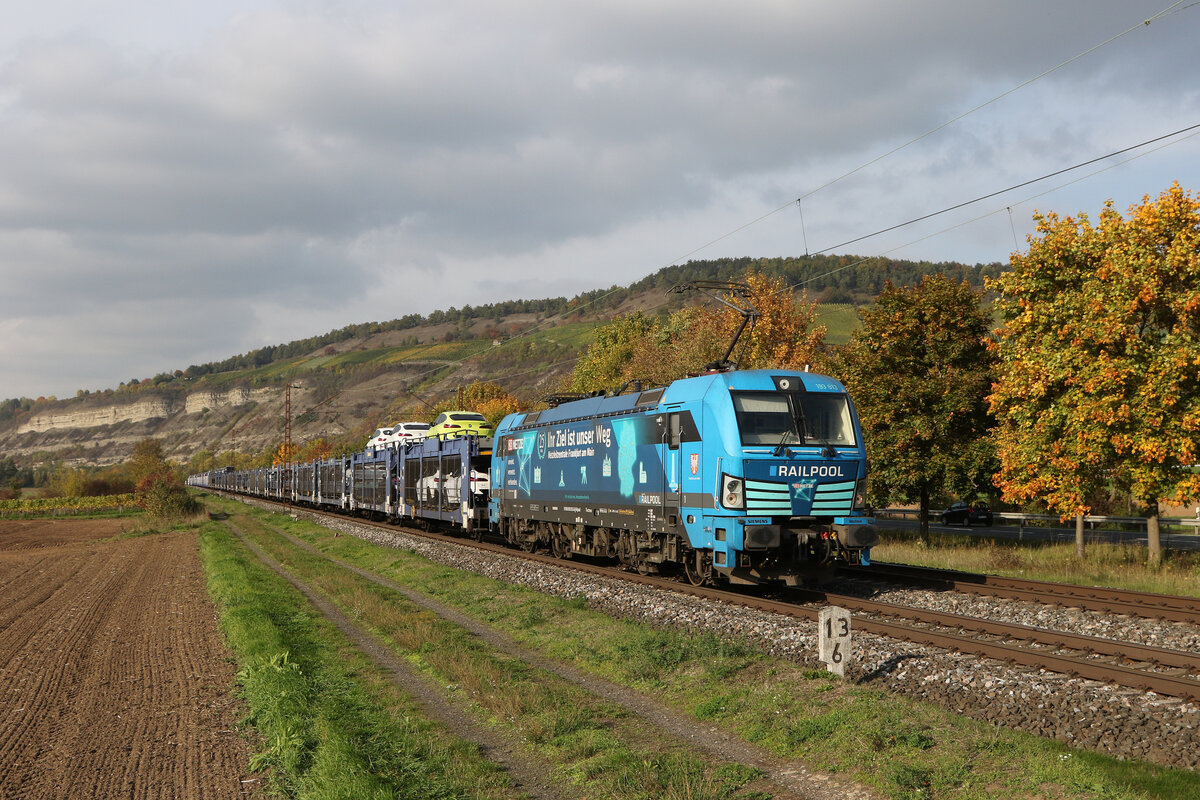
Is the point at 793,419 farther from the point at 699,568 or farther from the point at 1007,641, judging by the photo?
the point at 1007,641

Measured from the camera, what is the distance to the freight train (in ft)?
51.3

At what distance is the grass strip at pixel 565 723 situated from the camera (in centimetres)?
729

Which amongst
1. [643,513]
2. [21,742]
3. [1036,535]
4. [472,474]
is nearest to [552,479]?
[643,513]

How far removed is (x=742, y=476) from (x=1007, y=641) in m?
5.04

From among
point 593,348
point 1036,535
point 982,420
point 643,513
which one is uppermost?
point 593,348

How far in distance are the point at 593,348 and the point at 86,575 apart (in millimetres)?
67417

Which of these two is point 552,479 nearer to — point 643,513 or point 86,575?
point 643,513

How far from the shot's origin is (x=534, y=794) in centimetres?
739

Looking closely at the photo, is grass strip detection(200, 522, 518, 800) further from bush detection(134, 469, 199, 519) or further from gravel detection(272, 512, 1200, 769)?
bush detection(134, 469, 199, 519)

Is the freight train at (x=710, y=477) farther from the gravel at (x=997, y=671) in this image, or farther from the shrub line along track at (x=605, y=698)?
the shrub line along track at (x=605, y=698)

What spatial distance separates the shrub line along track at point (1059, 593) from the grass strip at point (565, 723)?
356 inches

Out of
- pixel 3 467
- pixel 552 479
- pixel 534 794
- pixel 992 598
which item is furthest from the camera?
pixel 3 467

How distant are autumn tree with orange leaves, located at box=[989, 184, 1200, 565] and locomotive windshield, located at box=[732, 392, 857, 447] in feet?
21.2

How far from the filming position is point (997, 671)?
10.1 metres
